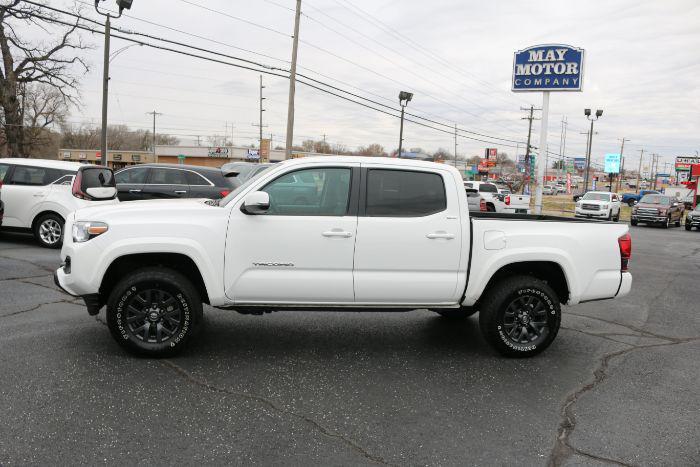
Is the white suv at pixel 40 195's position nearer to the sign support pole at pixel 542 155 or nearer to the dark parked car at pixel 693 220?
the sign support pole at pixel 542 155

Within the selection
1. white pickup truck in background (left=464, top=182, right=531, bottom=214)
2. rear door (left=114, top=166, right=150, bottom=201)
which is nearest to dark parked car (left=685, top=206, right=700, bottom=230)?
white pickup truck in background (left=464, top=182, right=531, bottom=214)

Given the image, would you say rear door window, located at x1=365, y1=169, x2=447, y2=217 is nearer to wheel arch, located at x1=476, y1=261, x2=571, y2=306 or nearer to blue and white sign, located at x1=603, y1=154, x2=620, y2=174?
wheel arch, located at x1=476, y1=261, x2=571, y2=306

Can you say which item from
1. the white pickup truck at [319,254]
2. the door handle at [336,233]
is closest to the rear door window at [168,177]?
the white pickup truck at [319,254]

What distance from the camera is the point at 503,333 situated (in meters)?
5.27

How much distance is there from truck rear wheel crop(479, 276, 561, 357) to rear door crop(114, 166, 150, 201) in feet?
34.3

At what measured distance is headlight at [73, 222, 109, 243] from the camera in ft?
15.6

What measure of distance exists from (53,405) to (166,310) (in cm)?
122

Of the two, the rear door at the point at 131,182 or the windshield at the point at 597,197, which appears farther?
the windshield at the point at 597,197

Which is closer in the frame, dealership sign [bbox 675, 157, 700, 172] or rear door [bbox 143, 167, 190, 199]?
rear door [bbox 143, 167, 190, 199]

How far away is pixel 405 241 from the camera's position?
16.2 feet

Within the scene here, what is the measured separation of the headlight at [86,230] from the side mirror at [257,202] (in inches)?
48.6

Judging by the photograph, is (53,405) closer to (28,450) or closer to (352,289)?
(28,450)

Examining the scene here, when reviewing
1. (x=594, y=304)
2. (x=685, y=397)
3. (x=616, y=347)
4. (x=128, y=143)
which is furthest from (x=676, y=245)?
(x=128, y=143)

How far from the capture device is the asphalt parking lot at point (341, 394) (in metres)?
3.44
